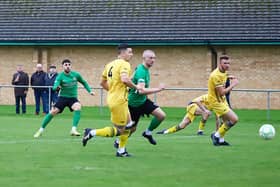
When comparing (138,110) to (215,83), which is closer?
(138,110)

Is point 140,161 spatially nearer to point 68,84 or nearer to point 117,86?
point 117,86

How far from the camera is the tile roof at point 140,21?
1585 inches

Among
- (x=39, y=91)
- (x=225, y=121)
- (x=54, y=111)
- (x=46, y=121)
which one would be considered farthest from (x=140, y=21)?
(x=225, y=121)

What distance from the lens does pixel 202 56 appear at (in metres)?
40.9

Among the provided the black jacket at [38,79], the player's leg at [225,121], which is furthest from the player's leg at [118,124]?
the black jacket at [38,79]

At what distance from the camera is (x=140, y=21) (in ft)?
137

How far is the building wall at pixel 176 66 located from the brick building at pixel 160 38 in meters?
0.04

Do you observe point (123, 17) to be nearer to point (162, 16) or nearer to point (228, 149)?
point (162, 16)

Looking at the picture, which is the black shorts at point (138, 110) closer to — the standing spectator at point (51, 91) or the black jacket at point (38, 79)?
the standing spectator at point (51, 91)

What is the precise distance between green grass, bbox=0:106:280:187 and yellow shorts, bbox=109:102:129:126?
26.1 inches

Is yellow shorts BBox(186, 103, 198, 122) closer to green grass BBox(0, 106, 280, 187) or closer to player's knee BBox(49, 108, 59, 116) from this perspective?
green grass BBox(0, 106, 280, 187)

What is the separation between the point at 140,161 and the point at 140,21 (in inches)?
1032

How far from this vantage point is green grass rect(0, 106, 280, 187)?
13078 millimetres

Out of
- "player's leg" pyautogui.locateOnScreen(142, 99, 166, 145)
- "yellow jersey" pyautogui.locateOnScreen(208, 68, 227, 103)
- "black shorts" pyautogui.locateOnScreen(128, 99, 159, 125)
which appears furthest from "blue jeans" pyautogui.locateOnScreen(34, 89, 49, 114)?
"black shorts" pyautogui.locateOnScreen(128, 99, 159, 125)
